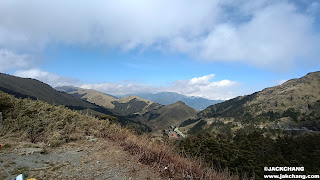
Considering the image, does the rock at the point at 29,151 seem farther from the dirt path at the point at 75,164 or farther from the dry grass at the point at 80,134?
the dry grass at the point at 80,134

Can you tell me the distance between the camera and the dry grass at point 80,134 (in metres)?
5.63

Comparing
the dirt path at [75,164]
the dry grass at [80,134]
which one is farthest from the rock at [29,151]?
the dry grass at [80,134]

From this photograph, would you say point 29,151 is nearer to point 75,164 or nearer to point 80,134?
point 75,164

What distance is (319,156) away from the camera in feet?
133

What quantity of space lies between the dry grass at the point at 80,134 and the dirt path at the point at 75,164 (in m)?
0.49

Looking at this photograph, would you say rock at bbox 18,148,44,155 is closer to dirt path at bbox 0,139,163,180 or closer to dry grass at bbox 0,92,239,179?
dirt path at bbox 0,139,163,180

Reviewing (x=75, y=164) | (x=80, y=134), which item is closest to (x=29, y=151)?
(x=75, y=164)

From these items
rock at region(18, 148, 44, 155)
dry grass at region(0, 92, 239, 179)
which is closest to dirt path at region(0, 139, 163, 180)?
rock at region(18, 148, 44, 155)

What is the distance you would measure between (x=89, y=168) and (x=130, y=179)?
4.68ft

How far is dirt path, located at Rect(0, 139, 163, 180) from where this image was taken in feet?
16.6

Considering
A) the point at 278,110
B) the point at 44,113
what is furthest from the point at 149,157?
the point at 278,110

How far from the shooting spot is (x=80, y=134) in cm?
887

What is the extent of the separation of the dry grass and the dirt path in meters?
0.49

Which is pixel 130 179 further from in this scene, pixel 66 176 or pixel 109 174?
pixel 66 176
